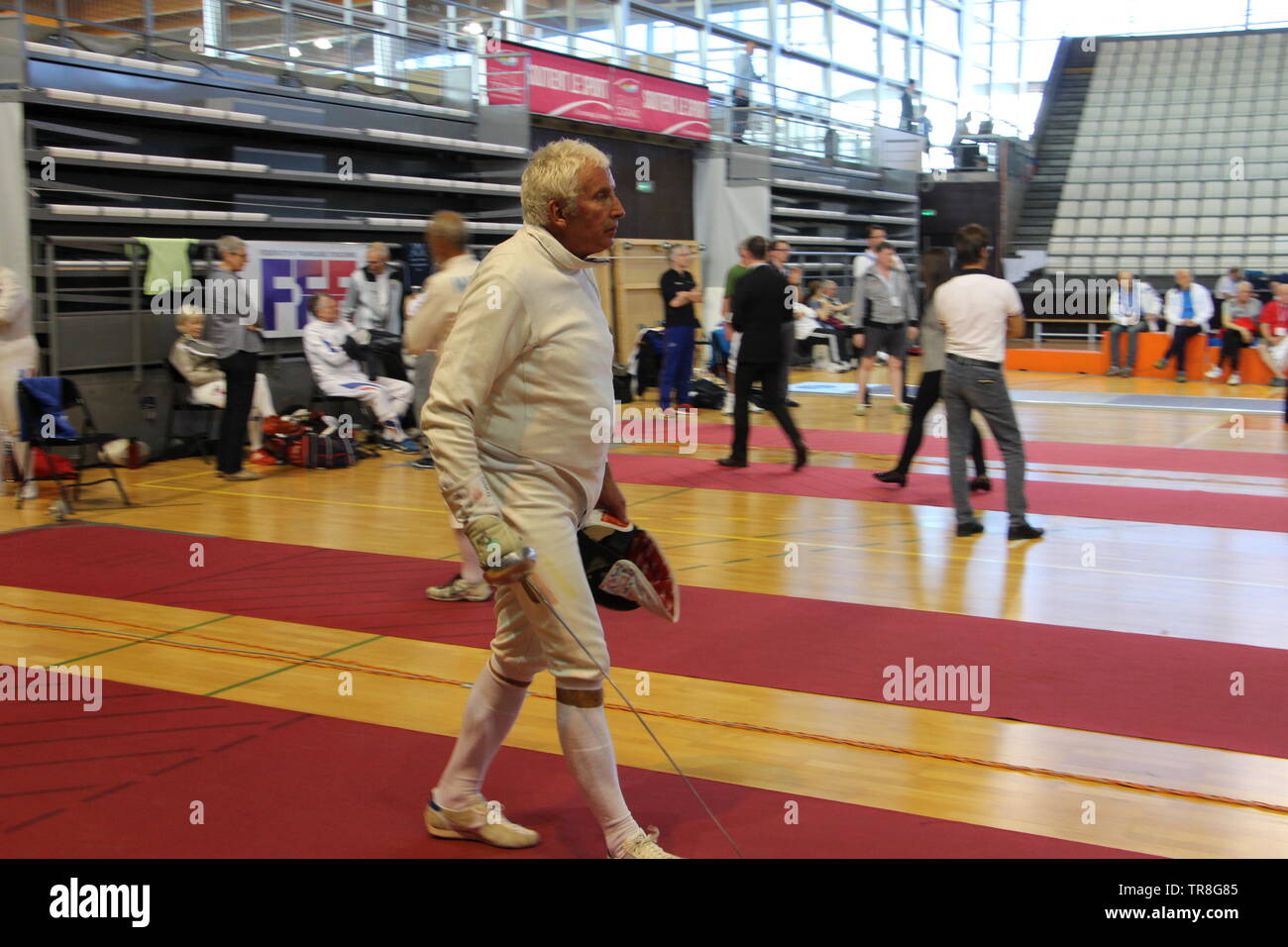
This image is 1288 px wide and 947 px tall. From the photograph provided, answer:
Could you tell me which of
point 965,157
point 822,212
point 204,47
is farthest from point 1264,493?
point 965,157

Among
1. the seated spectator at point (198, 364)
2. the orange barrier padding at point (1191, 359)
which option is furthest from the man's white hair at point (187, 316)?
the orange barrier padding at point (1191, 359)

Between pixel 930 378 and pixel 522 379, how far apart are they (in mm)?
5999

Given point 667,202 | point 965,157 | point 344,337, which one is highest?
point 965,157

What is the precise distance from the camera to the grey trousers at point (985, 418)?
22.6 feet

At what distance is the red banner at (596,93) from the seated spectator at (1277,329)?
27.7 feet

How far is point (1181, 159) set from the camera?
26.7 meters

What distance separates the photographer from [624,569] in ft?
9.87

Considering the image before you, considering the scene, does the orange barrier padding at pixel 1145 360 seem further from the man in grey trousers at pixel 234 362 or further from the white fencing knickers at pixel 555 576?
the white fencing knickers at pixel 555 576

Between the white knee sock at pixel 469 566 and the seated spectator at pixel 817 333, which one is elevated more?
the seated spectator at pixel 817 333

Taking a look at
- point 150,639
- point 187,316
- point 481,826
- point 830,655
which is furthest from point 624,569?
point 187,316

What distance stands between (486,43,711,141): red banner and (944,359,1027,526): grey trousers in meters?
9.10
